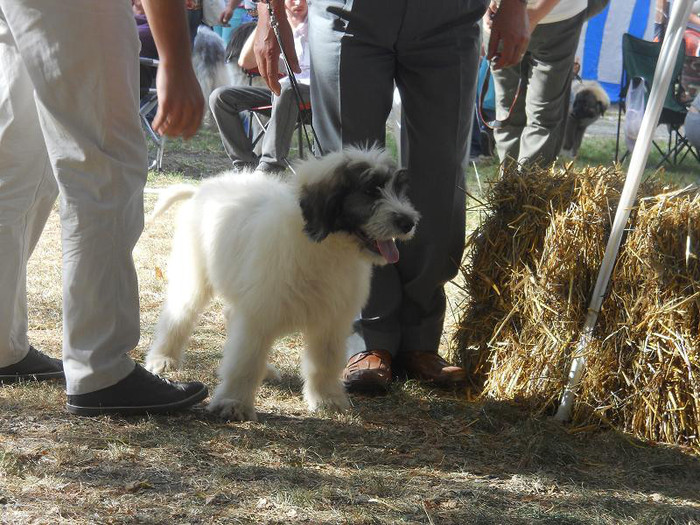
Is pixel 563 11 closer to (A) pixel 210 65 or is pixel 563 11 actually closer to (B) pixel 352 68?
(B) pixel 352 68

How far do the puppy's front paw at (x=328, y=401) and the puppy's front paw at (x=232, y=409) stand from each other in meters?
0.29

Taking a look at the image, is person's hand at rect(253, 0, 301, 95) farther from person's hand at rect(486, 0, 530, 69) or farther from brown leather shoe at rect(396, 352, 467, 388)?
brown leather shoe at rect(396, 352, 467, 388)

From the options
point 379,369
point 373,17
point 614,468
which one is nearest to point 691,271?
point 614,468

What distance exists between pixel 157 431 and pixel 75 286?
21.9 inches

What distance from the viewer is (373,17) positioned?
11.7 feet

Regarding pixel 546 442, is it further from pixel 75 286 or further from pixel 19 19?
pixel 19 19

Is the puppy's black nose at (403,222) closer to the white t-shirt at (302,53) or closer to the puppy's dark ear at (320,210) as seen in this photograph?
the puppy's dark ear at (320,210)

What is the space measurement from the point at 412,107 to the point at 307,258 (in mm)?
943

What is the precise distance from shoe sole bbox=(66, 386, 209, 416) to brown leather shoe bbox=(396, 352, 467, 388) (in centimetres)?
108

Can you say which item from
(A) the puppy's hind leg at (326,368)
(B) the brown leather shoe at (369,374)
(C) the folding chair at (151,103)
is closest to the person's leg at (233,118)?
(C) the folding chair at (151,103)

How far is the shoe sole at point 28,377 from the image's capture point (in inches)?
134

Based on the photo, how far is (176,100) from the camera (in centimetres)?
256

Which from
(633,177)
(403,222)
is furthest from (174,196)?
(633,177)

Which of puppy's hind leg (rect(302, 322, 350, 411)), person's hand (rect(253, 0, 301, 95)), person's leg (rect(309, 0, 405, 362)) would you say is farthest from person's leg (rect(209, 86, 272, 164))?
puppy's hind leg (rect(302, 322, 350, 411))
